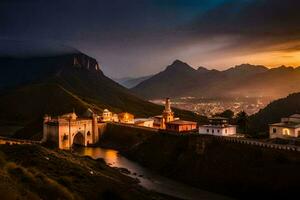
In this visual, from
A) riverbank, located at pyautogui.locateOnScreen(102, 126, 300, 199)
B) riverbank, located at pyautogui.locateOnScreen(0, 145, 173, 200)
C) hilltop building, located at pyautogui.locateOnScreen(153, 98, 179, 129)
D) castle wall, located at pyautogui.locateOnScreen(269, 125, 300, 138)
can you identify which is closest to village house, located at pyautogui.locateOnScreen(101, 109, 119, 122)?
hilltop building, located at pyautogui.locateOnScreen(153, 98, 179, 129)

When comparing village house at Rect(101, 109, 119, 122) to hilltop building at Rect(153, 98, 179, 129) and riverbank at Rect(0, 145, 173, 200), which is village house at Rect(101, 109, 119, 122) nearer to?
hilltop building at Rect(153, 98, 179, 129)

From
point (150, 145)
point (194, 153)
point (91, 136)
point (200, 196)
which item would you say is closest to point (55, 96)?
point (91, 136)

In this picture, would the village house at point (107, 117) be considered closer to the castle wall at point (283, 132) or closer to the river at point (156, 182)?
the river at point (156, 182)

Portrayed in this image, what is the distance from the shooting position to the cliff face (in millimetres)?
61156

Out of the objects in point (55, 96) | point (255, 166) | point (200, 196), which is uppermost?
point (55, 96)

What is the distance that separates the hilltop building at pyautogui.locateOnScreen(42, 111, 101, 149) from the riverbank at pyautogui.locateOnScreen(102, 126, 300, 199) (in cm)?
2263

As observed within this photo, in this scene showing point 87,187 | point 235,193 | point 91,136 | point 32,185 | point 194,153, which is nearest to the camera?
point 32,185

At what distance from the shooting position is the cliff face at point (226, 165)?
61.2 metres

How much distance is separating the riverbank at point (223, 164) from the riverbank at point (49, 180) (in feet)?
38.6

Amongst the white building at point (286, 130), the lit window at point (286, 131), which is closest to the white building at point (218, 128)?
the white building at point (286, 130)

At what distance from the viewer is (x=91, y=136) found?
4663 inches

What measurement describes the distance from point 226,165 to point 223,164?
84 centimetres

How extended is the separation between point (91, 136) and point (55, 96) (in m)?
67.5

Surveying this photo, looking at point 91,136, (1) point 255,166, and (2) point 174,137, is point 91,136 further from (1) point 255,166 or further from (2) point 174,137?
(1) point 255,166
